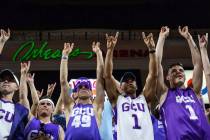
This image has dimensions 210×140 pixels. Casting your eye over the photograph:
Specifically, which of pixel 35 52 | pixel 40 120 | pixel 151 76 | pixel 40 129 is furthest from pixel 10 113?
pixel 35 52

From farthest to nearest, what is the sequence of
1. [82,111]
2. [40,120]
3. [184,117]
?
[40,120] < [82,111] < [184,117]

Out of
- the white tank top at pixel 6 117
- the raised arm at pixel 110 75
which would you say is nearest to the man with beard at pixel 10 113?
the white tank top at pixel 6 117

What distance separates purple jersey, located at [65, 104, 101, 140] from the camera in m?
5.23

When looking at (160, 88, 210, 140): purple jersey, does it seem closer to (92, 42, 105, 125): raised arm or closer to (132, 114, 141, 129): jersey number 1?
(132, 114, 141, 129): jersey number 1

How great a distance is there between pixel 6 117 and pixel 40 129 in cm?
45

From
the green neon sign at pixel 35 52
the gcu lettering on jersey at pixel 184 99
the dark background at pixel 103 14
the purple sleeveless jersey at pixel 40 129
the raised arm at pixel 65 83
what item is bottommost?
the purple sleeveless jersey at pixel 40 129

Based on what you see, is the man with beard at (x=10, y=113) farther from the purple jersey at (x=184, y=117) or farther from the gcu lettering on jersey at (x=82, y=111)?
the purple jersey at (x=184, y=117)

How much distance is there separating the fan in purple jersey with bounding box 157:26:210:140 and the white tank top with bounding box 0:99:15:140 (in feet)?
5.43

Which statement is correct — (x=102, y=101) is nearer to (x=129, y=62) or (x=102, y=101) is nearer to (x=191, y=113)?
(x=191, y=113)

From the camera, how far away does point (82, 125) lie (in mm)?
5285

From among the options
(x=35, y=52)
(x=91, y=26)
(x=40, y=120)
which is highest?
(x=91, y=26)

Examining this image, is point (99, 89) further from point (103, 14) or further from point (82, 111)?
point (103, 14)

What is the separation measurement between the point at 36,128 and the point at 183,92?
1.71m

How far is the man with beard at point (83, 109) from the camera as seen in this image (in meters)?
5.25
